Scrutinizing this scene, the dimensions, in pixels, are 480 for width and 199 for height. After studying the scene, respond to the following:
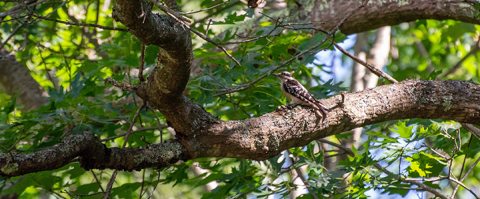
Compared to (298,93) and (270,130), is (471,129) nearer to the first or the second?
(298,93)

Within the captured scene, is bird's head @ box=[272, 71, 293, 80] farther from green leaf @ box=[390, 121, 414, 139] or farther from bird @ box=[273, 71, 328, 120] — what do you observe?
green leaf @ box=[390, 121, 414, 139]

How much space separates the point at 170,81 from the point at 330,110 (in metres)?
1.35

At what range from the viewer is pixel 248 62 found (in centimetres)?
364

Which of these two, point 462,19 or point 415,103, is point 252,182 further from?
point 462,19

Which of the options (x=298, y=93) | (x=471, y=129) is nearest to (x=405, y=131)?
(x=471, y=129)

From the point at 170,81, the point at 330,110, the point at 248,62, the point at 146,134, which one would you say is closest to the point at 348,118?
the point at 330,110

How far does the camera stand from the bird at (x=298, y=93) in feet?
9.49

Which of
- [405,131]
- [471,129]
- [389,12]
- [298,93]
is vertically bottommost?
[471,129]

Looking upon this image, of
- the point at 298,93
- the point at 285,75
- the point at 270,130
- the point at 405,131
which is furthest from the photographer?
the point at 285,75

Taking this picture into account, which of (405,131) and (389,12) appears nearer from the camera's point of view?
(405,131)

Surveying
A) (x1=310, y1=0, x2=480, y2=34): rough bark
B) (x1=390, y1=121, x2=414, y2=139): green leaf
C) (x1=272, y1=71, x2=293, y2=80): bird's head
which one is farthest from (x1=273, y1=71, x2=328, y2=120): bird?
(x1=310, y1=0, x2=480, y2=34): rough bark

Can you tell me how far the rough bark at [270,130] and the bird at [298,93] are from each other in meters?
0.08

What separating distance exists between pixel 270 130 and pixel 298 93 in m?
0.88

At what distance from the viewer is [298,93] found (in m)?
3.47
